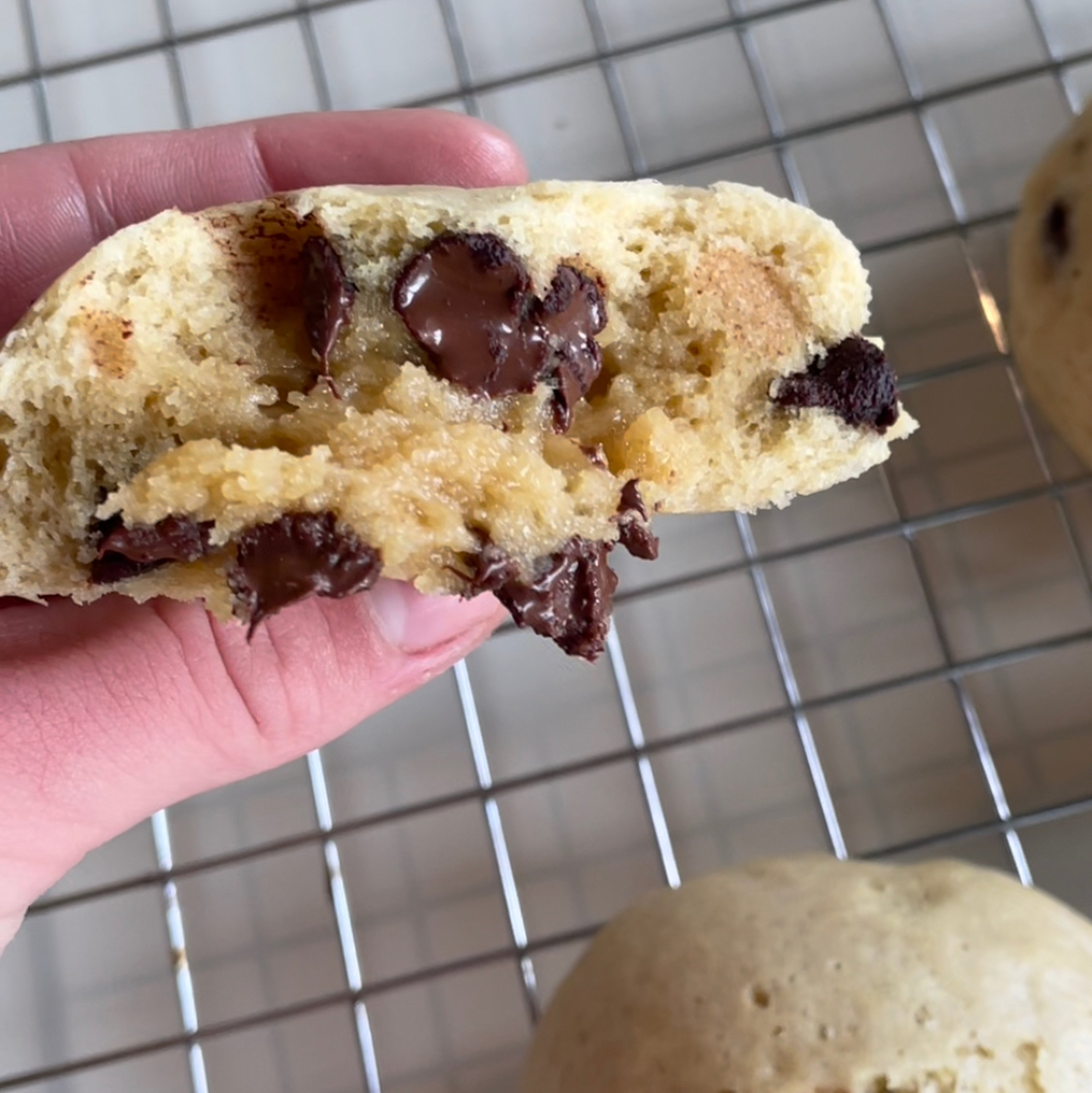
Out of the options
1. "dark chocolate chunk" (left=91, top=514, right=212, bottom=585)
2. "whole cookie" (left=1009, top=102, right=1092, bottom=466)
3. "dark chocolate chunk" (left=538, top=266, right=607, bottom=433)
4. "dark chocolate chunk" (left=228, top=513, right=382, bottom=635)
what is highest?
"whole cookie" (left=1009, top=102, right=1092, bottom=466)

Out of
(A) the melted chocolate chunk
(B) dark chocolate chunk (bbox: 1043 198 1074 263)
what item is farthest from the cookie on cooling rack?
(B) dark chocolate chunk (bbox: 1043 198 1074 263)

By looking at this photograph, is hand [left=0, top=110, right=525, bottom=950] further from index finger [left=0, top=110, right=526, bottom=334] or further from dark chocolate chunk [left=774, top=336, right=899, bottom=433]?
index finger [left=0, top=110, right=526, bottom=334]

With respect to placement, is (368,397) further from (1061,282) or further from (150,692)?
(1061,282)

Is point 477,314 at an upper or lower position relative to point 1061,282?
lower

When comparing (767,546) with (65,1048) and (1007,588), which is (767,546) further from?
(65,1048)

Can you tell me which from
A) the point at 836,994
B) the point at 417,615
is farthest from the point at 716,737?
the point at 417,615

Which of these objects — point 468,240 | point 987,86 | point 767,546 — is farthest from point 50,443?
point 987,86
